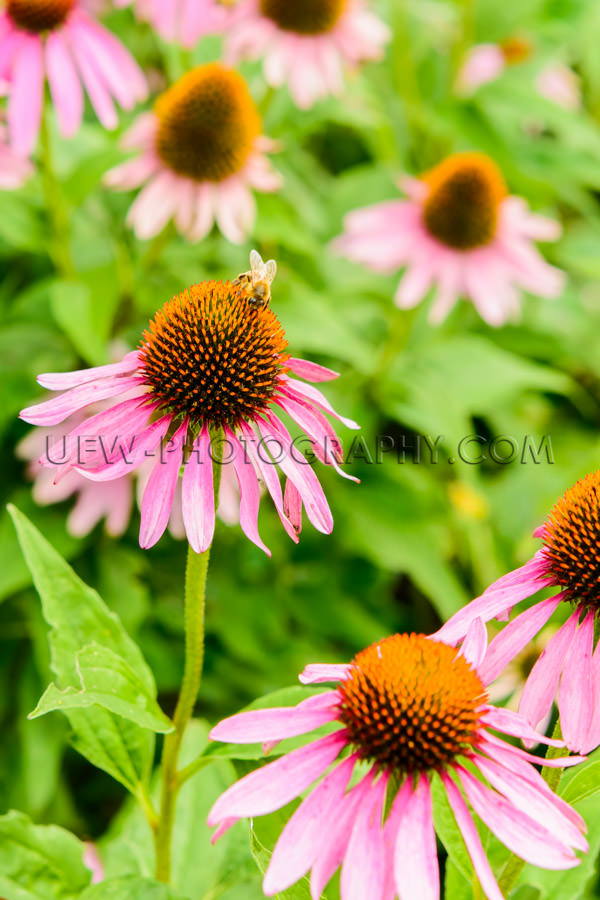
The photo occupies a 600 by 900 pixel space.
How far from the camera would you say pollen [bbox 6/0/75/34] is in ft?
5.98

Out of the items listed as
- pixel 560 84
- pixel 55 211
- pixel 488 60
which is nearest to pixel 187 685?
pixel 55 211

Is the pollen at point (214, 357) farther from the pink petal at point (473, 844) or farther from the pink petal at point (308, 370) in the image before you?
the pink petal at point (473, 844)

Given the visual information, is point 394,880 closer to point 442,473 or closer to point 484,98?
point 442,473

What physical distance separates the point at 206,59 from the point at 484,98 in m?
0.68

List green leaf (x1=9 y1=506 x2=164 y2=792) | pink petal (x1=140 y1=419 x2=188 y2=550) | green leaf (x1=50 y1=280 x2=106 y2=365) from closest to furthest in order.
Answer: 1. pink petal (x1=140 y1=419 x2=188 y2=550)
2. green leaf (x1=9 y1=506 x2=164 y2=792)
3. green leaf (x1=50 y1=280 x2=106 y2=365)

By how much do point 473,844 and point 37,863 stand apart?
56 cm

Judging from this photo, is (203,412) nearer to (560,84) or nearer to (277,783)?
(277,783)

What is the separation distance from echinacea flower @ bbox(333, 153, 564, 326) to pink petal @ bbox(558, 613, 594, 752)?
144 centimetres

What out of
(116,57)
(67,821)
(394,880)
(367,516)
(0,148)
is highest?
(116,57)

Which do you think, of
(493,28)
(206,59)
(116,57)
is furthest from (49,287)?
(493,28)

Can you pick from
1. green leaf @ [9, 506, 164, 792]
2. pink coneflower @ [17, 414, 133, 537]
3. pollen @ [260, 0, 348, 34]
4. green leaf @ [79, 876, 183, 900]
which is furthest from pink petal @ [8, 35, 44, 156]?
green leaf @ [79, 876, 183, 900]

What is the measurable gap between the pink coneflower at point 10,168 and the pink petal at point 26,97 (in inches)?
2.7

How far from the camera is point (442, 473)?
2572 mm

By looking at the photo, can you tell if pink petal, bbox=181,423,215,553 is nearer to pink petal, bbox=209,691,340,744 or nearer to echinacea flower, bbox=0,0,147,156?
pink petal, bbox=209,691,340,744
